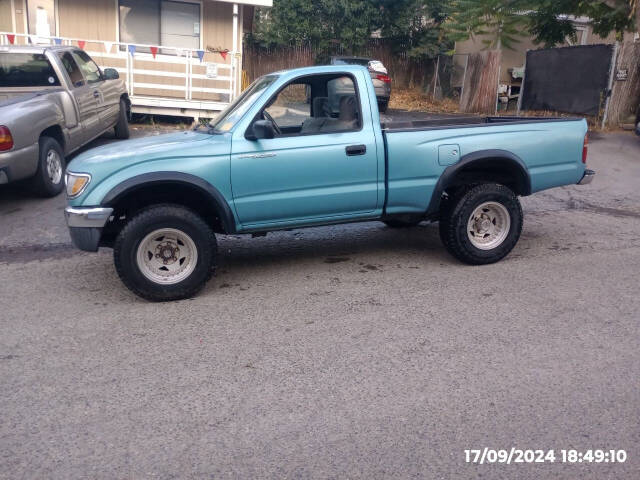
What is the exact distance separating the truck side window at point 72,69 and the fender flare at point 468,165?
254 inches

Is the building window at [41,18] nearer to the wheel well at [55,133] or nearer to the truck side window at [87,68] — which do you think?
the truck side window at [87,68]

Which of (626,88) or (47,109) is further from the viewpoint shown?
(626,88)

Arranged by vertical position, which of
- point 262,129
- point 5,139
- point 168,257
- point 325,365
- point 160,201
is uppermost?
point 262,129

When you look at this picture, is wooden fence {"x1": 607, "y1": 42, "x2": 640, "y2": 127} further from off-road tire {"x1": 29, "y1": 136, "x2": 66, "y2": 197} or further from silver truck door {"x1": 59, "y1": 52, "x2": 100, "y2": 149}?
off-road tire {"x1": 29, "y1": 136, "x2": 66, "y2": 197}

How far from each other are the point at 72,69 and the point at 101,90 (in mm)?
875

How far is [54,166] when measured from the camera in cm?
848

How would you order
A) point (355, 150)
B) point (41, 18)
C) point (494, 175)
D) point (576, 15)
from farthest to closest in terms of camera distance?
point (41, 18)
point (576, 15)
point (494, 175)
point (355, 150)

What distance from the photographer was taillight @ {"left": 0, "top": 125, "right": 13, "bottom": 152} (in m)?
7.33

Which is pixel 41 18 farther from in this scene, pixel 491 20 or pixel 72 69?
pixel 491 20

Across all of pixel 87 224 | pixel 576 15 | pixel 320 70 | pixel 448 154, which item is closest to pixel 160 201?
pixel 87 224

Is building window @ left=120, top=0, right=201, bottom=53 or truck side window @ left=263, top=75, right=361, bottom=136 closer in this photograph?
truck side window @ left=263, top=75, right=361, bottom=136

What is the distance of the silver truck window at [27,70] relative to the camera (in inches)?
365

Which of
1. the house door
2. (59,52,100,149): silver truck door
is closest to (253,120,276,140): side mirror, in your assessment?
(59,52,100,149): silver truck door

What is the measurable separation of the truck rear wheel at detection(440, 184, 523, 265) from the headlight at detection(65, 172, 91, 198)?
10.6ft
